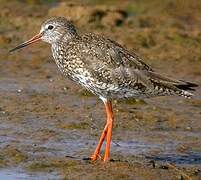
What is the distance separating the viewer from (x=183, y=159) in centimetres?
1045

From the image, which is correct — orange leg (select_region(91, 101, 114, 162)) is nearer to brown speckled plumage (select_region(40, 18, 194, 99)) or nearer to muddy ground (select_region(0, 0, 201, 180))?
muddy ground (select_region(0, 0, 201, 180))

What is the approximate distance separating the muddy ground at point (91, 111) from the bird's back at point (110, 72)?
0.80 meters

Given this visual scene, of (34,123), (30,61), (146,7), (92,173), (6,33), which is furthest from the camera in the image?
(146,7)

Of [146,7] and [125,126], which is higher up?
[146,7]

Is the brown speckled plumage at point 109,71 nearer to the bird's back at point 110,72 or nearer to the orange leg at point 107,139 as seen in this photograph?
the bird's back at point 110,72

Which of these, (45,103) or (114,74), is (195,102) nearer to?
(45,103)

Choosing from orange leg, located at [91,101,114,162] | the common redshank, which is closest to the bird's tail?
the common redshank

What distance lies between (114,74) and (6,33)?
22.8 ft

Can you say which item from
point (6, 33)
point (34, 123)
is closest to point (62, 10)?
point (6, 33)

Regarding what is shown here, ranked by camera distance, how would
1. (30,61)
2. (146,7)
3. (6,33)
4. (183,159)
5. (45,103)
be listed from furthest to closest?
(146,7) → (6,33) → (30,61) → (45,103) → (183,159)

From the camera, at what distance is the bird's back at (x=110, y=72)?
10172mm

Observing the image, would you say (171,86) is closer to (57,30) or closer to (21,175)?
(57,30)

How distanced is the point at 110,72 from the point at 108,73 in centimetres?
3

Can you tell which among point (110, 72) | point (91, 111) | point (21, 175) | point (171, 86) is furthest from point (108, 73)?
point (91, 111)
